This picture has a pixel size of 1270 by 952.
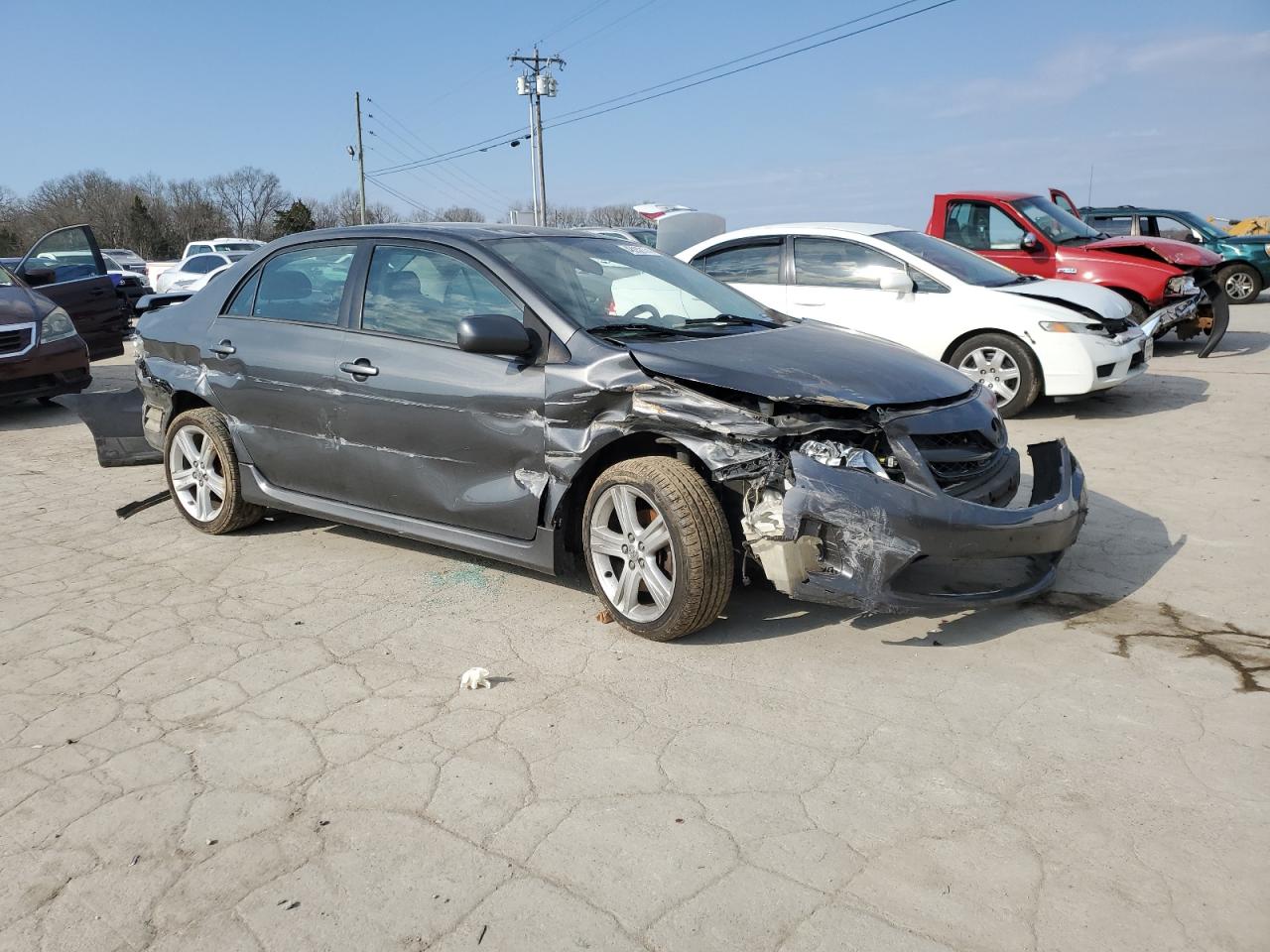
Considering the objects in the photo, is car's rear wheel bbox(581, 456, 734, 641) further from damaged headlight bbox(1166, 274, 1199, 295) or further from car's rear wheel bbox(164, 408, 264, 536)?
damaged headlight bbox(1166, 274, 1199, 295)

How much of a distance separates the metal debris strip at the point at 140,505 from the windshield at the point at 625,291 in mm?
3037

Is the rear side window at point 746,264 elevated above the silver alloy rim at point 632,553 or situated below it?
above

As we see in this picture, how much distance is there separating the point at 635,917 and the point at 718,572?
5.22ft

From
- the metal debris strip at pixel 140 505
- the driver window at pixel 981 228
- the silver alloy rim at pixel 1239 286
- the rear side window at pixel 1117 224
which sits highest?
the rear side window at pixel 1117 224

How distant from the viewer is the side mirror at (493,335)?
4.18 m

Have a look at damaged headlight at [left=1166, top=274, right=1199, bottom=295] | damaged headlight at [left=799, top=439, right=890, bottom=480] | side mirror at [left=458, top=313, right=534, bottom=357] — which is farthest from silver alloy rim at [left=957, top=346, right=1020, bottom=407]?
side mirror at [left=458, top=313, right=534, bottom=357]

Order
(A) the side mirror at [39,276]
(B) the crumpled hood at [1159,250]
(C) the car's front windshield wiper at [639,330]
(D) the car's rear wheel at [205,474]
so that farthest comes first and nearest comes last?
(B) the crumpled hood at [1159,250], (A) the side mirror at [39,276], (D) the car's rear wheel at [205,474], (C) the car's front windshield wiper at [639,330]

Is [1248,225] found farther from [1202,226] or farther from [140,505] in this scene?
[140,505]

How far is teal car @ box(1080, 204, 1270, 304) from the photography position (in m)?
16.5

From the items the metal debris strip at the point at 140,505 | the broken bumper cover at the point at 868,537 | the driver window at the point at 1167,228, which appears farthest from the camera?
the driver window at the point at 1167,228

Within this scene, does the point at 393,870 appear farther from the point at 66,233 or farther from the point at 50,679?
the point at 66,233

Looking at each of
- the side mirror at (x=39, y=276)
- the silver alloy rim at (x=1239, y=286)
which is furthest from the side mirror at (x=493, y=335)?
the silver alloy rim at (x=1239, y=286)

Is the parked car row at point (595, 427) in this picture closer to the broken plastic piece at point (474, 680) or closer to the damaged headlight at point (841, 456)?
the damaged headlight at point (841, 456)

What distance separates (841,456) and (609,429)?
93cm
